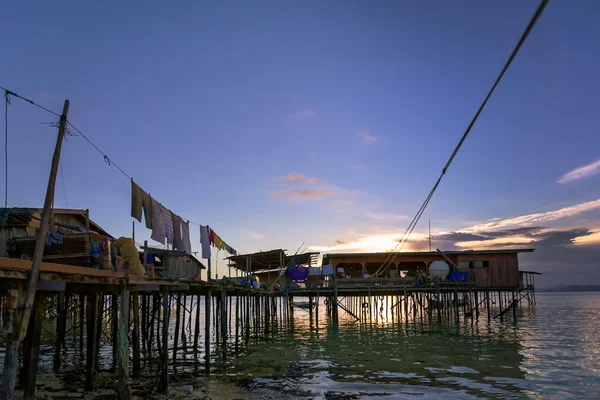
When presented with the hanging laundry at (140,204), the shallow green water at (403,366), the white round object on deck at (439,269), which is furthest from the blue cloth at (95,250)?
the white round object on deck at (439,269)

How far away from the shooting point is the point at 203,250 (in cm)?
2330

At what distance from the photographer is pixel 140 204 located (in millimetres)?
15727

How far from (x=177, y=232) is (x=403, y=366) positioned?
33.2 feet

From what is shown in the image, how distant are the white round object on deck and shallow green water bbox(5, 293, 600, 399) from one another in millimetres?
12177

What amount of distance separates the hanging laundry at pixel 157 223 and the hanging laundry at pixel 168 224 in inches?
10.6

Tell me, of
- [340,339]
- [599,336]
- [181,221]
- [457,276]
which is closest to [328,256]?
[457,276]

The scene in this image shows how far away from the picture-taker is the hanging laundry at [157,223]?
16.7 metres

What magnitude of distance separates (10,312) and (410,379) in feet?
40.2

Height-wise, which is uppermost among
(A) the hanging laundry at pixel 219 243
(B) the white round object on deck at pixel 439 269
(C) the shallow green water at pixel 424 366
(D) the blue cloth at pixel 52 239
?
(A) the hanging laundry at pixel 219 243

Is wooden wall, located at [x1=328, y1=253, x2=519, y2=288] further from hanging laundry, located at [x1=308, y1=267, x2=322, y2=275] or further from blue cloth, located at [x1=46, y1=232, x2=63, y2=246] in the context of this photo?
blue cloth, located at [x1=46, y1=232, x2=63, y2=246]

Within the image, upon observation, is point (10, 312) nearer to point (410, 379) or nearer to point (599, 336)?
point (410, 379)

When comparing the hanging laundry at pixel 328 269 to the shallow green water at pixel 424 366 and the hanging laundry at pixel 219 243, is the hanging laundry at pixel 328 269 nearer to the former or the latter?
the shallow green water at pixel 424 366

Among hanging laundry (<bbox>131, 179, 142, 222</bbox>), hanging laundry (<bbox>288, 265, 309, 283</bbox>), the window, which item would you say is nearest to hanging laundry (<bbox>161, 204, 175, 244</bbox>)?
hanging laundry (<bbox>131, 179, 142, 222</bbox>)

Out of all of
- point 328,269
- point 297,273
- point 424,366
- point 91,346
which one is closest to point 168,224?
point 91,346
